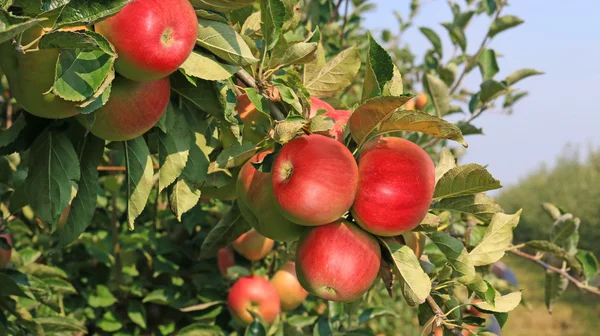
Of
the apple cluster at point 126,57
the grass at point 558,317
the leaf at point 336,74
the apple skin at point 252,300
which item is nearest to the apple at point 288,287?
the apple skin at point 252,300

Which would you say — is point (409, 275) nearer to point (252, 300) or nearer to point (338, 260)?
point (338, 260)

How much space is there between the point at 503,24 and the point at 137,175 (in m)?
1.57

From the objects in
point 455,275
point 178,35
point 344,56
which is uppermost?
point 178,35

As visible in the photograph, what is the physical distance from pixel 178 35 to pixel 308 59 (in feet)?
0.75

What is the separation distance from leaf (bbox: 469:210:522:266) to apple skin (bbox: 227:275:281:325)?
2.82 feet

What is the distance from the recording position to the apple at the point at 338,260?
82 centimetres

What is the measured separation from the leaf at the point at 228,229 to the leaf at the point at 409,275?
39 centimetres

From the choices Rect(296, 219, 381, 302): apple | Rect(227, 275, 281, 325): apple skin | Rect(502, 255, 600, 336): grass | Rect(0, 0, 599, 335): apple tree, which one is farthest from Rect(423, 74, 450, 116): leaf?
Rect(502, 255, 600, 336): grass

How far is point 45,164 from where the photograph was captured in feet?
2.86

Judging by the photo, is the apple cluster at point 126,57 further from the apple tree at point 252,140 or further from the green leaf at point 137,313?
the green leaf at point 137,313

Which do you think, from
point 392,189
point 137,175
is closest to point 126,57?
point 137,175

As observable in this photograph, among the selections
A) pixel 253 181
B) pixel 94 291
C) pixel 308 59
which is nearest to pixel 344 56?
pixel 308 59

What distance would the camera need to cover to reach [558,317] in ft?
30.0

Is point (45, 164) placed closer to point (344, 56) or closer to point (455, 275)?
point (344, 56)
